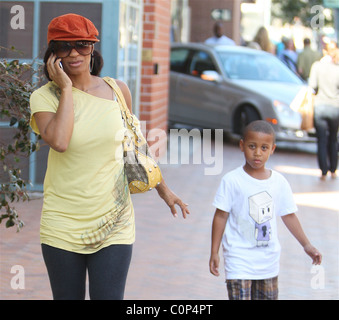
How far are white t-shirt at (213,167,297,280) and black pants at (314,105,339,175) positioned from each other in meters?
7.01

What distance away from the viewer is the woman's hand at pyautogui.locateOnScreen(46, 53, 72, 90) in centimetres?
344

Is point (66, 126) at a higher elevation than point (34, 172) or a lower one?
→ higher

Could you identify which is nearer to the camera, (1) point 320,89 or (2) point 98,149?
(2) point 98,149

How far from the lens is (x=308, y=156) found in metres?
13.7

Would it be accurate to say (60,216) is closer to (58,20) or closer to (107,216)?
(107,216)

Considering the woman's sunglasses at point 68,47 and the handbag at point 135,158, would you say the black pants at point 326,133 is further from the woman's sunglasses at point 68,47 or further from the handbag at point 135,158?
the woman's sunglasses at point 68,47

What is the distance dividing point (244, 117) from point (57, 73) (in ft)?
34.1

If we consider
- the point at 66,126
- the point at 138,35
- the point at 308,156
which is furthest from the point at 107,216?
the point at 308,156

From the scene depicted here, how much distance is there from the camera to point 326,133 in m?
11.2

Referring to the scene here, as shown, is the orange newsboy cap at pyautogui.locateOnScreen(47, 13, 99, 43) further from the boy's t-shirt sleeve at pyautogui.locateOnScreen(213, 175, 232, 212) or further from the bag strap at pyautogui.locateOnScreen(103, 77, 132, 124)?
the boy's t-shirt sleeve at pyautogui.locateOnScreen(213, 175, 232, 212)

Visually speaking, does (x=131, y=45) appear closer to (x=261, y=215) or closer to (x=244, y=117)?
(x=244, y=117)

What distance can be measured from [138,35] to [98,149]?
734cm

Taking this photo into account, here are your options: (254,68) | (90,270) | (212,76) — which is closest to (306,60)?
(254,68)
